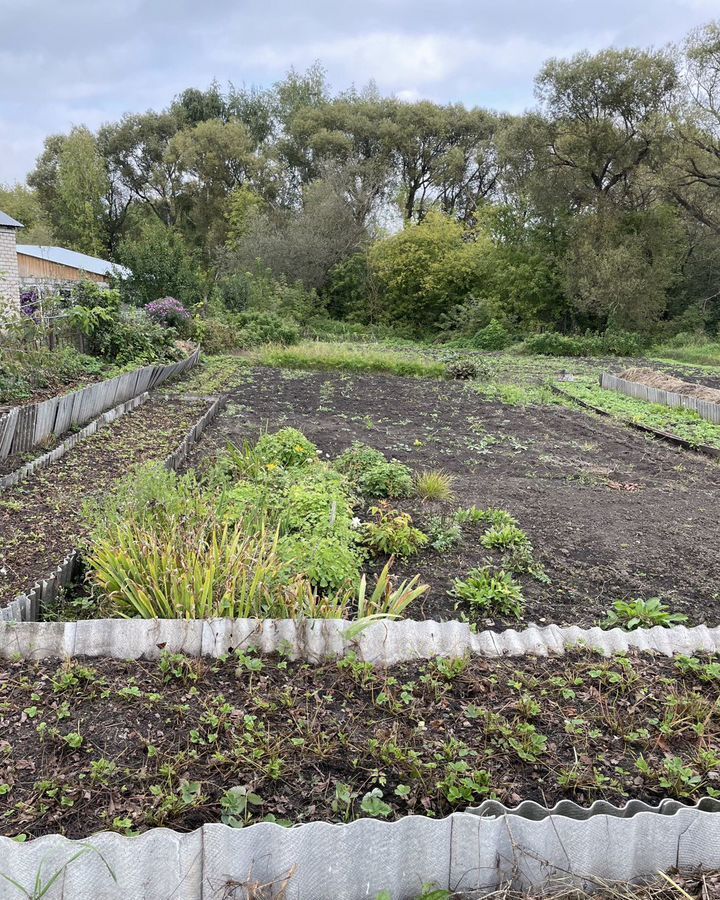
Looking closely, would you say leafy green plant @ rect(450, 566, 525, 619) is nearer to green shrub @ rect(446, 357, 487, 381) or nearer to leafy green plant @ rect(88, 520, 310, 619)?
leafy green plant @ rect(88, 520, 310, 619)

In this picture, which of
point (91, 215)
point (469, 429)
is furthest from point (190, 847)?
point (91, 215)

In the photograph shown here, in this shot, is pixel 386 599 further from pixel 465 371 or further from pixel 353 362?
pixel 353 362

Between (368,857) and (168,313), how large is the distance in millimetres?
13966

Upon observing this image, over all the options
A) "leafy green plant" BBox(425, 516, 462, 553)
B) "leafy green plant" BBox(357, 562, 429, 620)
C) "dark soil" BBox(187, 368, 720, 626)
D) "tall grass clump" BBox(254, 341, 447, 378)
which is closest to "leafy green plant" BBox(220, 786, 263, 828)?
"leafy green plant" BBox(357, 562, 429, 620)

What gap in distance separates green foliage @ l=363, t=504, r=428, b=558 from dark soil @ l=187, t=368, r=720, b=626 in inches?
4.2

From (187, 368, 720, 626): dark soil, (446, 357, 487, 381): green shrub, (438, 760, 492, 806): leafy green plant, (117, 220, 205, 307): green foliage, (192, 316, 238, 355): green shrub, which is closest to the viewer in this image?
(438, 760, 492, 806): leafy green plant

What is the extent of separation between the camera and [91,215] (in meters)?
32.3

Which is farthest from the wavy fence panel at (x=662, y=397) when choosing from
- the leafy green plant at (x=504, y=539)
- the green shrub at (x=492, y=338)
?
the green shrub at (x=492, y=338)

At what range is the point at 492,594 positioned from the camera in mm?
3330

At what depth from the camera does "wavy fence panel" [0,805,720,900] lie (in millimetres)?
1611

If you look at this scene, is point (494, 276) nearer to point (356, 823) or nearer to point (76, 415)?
point (76, 415)

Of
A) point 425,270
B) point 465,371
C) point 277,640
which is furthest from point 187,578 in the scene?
point 425,270

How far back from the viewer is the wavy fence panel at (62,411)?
17.0 ft

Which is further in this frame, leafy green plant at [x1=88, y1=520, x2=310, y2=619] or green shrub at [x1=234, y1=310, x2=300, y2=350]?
green shrub at [x1=234, y1=310, x2=300, y2=350]
